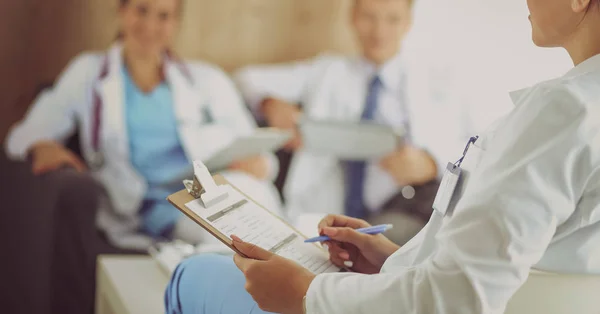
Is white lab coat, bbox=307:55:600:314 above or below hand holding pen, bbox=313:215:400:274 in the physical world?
above

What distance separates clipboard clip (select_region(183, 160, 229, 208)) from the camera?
1.09 metres

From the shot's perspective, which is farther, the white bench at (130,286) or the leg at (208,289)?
the white bench at (130,286)

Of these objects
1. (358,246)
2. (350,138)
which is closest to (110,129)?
(350,138)

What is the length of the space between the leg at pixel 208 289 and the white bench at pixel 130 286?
367 millimetres

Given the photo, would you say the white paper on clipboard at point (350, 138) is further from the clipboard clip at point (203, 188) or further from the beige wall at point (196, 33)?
the clipboard clip at point (203, 188)

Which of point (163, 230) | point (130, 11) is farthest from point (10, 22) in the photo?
point (163, 230)

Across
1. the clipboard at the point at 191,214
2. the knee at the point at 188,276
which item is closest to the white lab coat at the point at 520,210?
the clipboard at the point at 191,214

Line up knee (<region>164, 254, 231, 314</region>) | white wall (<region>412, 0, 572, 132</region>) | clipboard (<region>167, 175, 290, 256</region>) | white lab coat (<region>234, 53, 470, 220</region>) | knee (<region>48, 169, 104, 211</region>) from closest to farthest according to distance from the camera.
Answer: clipboard (<region>167, 175, 290, 256</region>) < knee (<region>164, 254, 231, 314</region>) < knee (<region>48, 169, 104, 211</region>) < white wall (<region>412, 0, 572, 132</region>) < white lab coat (<region>234, 53, 470, 220</region>)

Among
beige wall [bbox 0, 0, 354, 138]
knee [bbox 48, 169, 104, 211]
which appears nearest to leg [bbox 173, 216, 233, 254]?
knee [bbox 48, 169, 104, 211]

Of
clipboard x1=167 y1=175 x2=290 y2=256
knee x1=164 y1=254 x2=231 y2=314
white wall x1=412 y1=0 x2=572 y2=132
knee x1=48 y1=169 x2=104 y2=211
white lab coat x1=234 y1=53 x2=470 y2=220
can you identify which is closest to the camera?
clipboard x1=167 y1=175 x2=290 y2=256

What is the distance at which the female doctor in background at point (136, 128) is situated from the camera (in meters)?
2.58

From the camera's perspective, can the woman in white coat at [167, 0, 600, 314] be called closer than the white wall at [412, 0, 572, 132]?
Yes

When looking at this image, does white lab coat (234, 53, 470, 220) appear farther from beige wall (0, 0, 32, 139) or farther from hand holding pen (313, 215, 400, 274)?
hand holding pen (313, 215, 400, 274)

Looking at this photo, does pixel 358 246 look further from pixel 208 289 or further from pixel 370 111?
pixel 370 111
